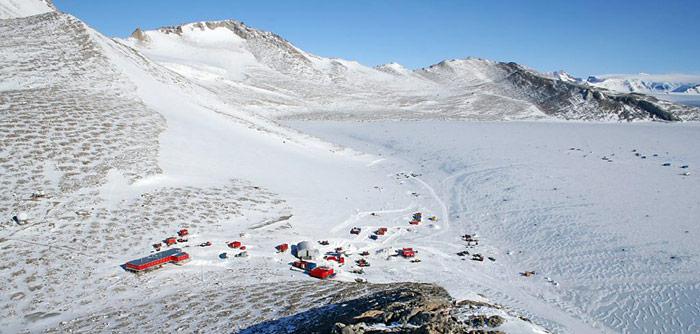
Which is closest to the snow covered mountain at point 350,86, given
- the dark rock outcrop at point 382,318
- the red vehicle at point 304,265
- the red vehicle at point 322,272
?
the red vehicle at point 304,265

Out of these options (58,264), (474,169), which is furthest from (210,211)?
(474,169)

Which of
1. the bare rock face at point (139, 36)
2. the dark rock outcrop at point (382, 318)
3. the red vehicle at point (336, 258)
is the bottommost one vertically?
the red vehicle at point (336, 258)

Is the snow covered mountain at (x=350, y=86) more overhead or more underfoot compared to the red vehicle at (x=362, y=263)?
more overhead

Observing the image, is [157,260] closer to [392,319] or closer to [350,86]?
[392,319]

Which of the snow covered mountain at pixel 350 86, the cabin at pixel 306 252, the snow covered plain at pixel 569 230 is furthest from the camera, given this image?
the snow covered mountain at pixel 350 86

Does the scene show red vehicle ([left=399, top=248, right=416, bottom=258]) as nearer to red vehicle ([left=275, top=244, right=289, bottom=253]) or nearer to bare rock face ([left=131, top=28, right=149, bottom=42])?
red vehicle ([left=275, top=244, right=289, bottom=253])

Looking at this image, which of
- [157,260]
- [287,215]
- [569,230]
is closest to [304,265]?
[157,260]

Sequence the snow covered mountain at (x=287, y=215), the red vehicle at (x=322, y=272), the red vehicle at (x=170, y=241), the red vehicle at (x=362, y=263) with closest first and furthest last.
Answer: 1. the snow covered mountain at (x=287, y=215)
2. the red vehicle at (x=322, y=272)
3. the red vehicle at (x=362, y=263)
4. the red vehicle at (x=170, y=241)

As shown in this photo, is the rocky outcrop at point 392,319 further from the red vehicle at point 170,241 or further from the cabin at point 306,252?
the red vehicle at point 170,241
